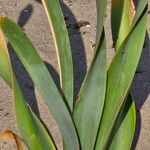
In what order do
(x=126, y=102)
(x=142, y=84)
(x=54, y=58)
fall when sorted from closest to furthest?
(x=126, y=102), (x=142, y=84), (x=54, y=58)

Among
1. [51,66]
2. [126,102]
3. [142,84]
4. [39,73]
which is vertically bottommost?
[142,84]

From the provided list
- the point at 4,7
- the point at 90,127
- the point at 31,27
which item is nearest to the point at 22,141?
the point at 90,127

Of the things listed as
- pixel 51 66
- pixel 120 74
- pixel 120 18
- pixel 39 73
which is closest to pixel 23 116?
pixel 39 73

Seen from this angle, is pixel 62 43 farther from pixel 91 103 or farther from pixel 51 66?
pixel 51 66

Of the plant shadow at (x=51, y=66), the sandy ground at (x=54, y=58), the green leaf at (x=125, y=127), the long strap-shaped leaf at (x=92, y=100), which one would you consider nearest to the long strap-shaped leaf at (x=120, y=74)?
the long strap-shaped leaf at (x=92, y=100)

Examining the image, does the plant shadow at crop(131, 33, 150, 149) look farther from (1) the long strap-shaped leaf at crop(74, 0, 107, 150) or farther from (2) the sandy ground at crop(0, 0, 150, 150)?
(1) the long strap-shaped leaf at crop(74, 0, 107, 150)

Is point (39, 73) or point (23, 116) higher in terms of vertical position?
point (39, 73)
